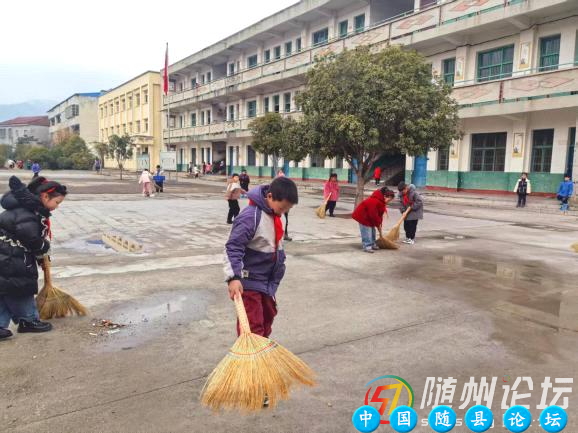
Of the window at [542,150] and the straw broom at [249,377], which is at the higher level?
the window at [542,150]

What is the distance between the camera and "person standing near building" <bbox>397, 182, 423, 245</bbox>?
10211 millimetres

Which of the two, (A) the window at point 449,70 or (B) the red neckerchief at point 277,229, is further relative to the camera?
(A) the window at point 449,70

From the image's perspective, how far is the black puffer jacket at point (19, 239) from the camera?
4219mm

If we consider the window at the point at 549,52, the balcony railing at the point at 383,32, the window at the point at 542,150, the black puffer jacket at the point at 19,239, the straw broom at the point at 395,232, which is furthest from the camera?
the balcony railing at the point at 383,32

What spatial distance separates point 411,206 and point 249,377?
25.9 feet

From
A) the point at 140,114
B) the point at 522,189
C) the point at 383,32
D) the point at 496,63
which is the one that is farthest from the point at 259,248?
the point at 140,114

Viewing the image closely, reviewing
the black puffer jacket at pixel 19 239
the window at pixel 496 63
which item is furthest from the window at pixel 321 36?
the black puffer jacket at pixel 19 239

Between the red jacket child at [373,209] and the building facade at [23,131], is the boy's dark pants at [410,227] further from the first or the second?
the building facade at [23,131]

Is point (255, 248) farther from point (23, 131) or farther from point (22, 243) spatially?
point (23, 131)

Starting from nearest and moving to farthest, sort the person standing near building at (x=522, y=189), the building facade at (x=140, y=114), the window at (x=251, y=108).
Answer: the person standing near building at (x=522, y=189), the window at (x=251, y=108), the building facade at (x=140, y=114)

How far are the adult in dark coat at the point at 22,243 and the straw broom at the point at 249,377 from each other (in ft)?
7.64

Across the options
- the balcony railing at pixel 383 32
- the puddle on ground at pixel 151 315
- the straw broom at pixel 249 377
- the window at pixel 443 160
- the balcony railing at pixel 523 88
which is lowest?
the puddle on ground at pixel 151 315

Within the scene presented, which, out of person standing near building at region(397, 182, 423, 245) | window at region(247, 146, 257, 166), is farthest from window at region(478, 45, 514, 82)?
window at region(247, 146, 257, 166)

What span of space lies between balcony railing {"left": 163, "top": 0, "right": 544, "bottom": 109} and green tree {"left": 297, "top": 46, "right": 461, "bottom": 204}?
1.59 m
